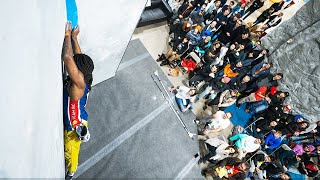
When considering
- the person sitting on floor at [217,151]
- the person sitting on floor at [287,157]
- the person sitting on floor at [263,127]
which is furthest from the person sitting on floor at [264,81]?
the person sitting on floor at [217,151]

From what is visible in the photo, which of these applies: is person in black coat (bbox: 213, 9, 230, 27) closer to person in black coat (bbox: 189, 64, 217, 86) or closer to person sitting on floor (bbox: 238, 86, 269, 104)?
person in black coat (bbox: 189, 64, 217, 86)

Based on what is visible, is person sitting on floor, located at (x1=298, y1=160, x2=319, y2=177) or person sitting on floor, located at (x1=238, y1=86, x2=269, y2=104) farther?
person sitting on floor, located at (x1=238, y1=86, x2=269, y2=104)

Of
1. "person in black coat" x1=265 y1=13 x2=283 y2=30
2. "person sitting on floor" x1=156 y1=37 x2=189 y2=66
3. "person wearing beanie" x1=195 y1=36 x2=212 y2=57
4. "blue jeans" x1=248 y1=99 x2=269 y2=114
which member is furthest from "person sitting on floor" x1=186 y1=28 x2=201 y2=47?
"person in black coat" x1=265 y1=13 x2=283 y2=30

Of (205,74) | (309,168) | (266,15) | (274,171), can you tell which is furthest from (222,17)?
(309,168)

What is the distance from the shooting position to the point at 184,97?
7.73m

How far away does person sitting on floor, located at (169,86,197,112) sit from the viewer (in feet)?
24.9

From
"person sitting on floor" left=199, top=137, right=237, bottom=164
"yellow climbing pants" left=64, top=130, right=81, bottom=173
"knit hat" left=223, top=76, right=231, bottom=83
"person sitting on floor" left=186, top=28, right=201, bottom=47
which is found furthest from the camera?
"person sitting on floor" left=186, top=28, right=201, bottom=47

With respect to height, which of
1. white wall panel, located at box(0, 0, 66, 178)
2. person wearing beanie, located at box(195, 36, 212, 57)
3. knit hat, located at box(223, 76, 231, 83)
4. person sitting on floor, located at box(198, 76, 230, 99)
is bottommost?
person sitting on floor, located at box(198, 76, 230, 99)

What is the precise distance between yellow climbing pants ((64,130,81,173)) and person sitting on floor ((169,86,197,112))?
14.3 feet

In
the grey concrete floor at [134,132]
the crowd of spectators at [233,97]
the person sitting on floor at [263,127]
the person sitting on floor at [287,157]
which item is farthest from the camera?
the person sitting on floor at [263,127]

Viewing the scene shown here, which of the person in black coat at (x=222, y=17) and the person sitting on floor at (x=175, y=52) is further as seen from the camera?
the person in black coat at (x=222, y=17)

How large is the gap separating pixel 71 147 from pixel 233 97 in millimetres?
5617

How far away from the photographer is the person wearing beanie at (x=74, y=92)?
9.17ft

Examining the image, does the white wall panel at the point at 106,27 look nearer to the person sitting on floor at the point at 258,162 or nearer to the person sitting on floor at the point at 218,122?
the person sitting on floor at the point at 218,122
